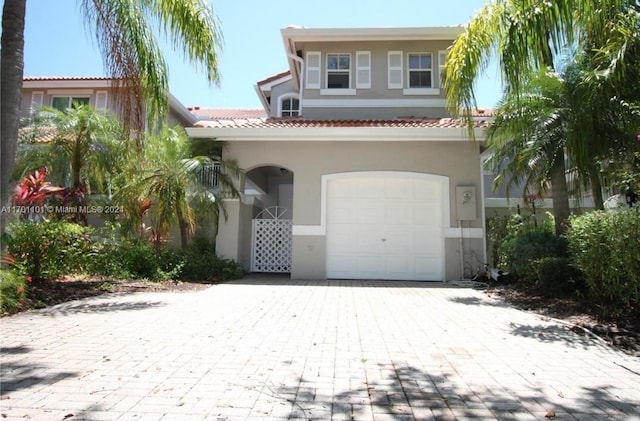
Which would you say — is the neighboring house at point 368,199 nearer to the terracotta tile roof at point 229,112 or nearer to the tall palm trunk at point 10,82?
the tall palm trunk at point 10,82

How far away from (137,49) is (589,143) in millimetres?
7901

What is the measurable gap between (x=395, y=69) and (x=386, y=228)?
628cm

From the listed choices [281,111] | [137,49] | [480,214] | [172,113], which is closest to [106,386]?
[137,49]

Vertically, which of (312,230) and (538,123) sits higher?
(538,123)

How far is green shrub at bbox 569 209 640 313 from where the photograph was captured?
5637 mm

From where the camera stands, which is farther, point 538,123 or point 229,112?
point 229,112

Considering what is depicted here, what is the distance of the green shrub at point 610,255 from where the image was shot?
5.64m

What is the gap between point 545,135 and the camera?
8.25 m

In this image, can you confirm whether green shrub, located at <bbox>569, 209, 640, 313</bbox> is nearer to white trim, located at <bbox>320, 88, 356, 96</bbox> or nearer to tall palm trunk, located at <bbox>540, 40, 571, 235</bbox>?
tall palm trunk, located at <bbox>540, 40, 571, 235</bbox>

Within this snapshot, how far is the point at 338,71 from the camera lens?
15539 millimetres

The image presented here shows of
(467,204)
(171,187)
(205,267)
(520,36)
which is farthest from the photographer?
(467,204)

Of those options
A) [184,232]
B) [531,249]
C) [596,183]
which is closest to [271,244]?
[184,232]

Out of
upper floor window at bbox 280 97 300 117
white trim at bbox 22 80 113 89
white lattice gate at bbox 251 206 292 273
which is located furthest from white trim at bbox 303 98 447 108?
white trim at bbox 22 80 113 89

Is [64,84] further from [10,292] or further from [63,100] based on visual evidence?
[10,292]
